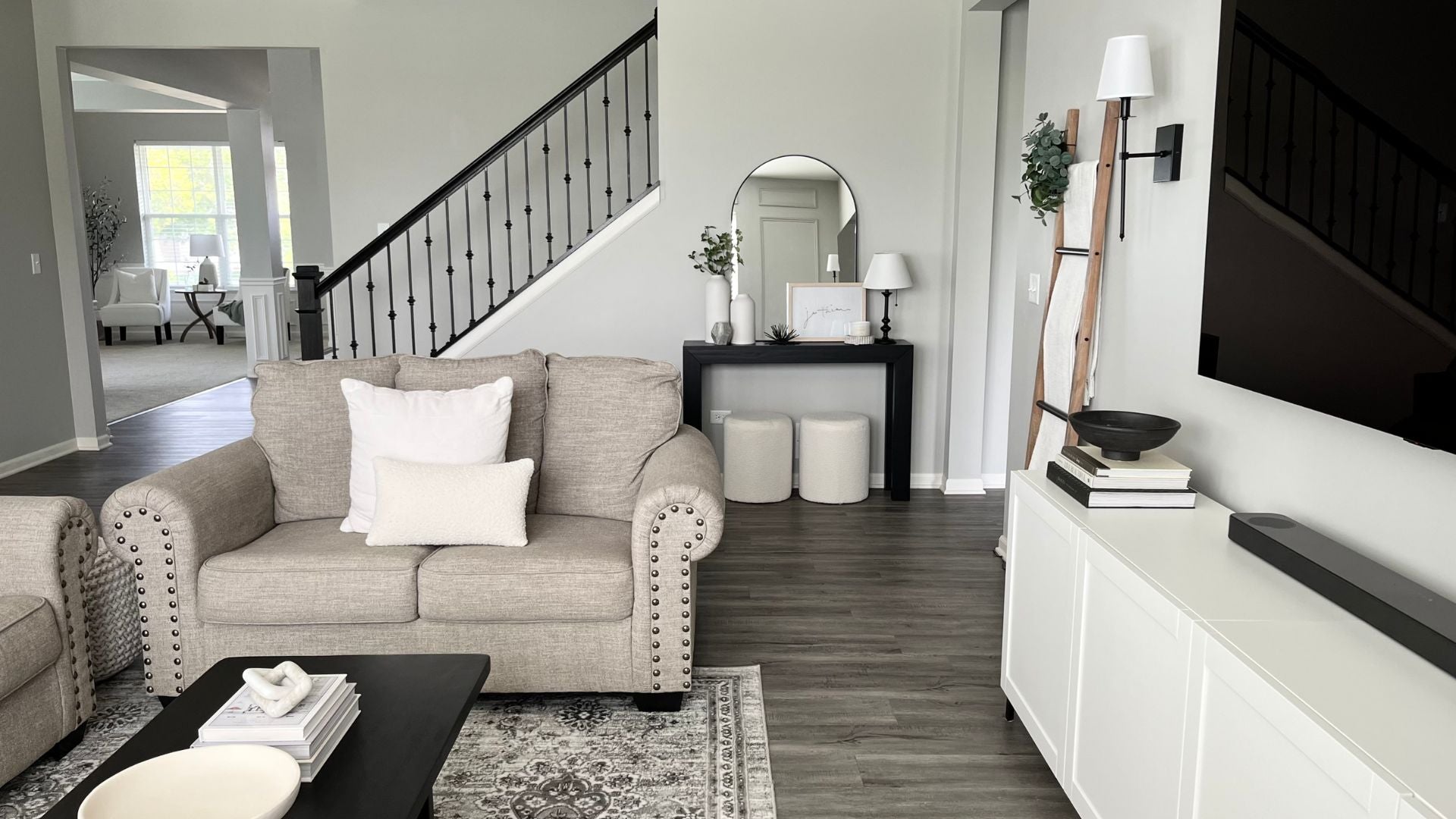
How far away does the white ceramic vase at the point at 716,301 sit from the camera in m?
5.17

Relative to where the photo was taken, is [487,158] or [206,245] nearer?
[487,158]

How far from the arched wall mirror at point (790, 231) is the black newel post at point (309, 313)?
217 cm

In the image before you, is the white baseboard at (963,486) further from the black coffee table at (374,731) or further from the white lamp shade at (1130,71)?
the black coffee table at (374,731)

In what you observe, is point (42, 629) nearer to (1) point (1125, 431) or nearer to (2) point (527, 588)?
(2) point (527, 588)

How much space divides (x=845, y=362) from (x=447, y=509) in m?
2.79

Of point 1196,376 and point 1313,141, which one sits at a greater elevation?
point 1313,141

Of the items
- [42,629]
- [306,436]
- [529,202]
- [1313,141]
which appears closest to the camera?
[1313,141]

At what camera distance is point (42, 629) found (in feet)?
8.21

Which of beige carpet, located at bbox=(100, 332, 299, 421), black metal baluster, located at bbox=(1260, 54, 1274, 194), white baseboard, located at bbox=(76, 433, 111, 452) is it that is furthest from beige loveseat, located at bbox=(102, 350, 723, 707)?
beige carpet, located at bbox=(100, 332, 299, 421)

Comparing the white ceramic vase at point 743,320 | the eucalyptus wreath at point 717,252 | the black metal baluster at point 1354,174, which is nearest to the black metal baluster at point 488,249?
the eucalyptus wreath at point 717,252

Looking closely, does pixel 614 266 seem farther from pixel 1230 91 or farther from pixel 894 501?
pixel 1230 91

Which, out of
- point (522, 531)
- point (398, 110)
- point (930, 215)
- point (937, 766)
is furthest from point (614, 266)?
point (937, 766)

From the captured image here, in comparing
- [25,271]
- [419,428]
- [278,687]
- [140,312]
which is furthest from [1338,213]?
[140,312]

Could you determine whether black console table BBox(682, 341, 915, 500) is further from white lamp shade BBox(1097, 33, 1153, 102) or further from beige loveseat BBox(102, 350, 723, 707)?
white lamp shade BBox(1097, 33, 1153, 102)
